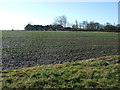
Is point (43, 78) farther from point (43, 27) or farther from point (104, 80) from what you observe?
point (43, 27)

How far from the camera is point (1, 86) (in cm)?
512

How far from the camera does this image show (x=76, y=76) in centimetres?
571

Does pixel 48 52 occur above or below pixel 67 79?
above

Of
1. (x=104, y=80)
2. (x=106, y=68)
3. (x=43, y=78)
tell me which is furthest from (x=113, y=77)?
(x=43, y=78)

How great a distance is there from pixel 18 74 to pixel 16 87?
110cm

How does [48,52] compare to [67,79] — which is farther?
[48,52]

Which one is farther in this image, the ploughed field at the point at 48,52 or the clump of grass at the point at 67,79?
the ploughed field at the point at 48,52

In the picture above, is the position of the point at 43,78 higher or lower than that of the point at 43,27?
lower

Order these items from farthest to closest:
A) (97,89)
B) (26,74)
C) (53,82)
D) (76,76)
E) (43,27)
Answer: (43,27) → (26,74) → (76,76) → (53,82) → (97,89)

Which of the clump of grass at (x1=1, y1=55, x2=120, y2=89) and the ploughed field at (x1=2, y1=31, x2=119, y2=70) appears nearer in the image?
the clump of grass at (x1=1, y1=55, x2=120, y2=89)

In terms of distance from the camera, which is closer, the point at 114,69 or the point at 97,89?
the point at 97,89

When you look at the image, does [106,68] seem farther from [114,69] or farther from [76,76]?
[76,76]

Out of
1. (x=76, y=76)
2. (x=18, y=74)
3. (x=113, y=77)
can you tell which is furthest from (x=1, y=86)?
(x=113, y=77)

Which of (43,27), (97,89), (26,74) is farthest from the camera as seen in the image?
(43,27)
